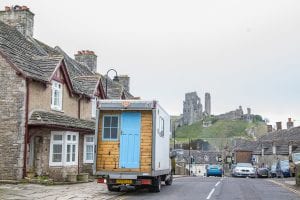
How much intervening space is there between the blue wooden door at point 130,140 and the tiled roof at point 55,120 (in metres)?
5.43

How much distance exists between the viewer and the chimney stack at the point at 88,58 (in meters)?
42.3

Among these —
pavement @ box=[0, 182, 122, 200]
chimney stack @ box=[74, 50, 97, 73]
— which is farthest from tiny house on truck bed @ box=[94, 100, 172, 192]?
chimney stack @ box=[74, 50, 97, 73]

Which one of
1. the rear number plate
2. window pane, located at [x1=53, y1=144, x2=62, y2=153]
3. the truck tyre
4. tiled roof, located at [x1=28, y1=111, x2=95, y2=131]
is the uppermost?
tiled roof, located at [x1=28, y1=111, x2=95, y2=131]

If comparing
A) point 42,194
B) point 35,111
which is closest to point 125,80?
point 35,111

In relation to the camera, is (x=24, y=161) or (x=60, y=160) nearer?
(x=24, y=161)

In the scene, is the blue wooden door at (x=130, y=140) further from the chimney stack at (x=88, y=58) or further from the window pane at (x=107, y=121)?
the chimney stack at (x=88, y=58)

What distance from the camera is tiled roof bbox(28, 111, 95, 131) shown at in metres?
23.1

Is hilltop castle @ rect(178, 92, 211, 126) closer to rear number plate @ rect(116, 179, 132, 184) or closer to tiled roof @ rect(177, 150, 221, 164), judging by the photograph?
tiled roof @ rect(177, 150, 221, 164)

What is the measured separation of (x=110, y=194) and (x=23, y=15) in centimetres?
1632

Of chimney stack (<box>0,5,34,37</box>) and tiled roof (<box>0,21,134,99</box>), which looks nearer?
tiled roof (<box>0,21,134,99</box>)

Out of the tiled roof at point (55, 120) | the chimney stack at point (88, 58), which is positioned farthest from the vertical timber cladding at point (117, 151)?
the chimney stack at point (88, 58)

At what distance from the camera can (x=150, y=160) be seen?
18.5 m

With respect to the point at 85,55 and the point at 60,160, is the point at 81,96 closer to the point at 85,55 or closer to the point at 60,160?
the point at 60,160

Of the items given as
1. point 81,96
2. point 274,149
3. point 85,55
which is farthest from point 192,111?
point 81,96
